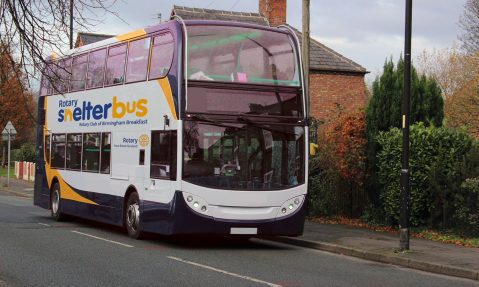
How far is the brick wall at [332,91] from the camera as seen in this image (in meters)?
33.2

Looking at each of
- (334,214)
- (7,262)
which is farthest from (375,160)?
(7,262)

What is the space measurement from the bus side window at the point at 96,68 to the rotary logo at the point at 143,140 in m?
2.63

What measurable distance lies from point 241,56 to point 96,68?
15.8 feet

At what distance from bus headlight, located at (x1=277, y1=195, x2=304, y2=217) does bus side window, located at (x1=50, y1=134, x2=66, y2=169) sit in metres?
7.53

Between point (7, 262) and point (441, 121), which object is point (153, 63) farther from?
point (441, 121)

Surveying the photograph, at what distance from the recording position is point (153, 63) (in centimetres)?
1372

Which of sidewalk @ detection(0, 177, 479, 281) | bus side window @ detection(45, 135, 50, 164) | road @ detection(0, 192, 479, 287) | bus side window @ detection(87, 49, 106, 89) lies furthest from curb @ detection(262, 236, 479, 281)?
bus side window @ detection(45, 135, 50, 164)

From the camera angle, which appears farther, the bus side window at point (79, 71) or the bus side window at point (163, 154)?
the bus side window at point (79, 71)

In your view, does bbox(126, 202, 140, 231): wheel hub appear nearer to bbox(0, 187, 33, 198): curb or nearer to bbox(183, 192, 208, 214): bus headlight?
bbox(183, 192, 208, 214): bus headlight

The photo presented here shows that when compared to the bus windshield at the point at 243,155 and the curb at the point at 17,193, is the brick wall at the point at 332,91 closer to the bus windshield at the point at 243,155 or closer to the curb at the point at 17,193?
the curb at the point at 17,193

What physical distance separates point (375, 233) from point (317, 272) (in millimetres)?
5623

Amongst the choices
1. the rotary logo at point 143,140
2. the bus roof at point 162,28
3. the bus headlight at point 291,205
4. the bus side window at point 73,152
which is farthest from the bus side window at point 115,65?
the bus headlight at point 291,205

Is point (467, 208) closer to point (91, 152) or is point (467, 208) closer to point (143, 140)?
point (143, 140)

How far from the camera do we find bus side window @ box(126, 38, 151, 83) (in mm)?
14114
